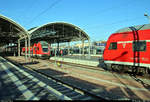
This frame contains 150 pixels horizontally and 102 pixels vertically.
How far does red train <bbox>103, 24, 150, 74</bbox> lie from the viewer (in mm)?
10578

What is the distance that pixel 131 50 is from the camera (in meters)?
11.3

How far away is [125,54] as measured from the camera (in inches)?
465

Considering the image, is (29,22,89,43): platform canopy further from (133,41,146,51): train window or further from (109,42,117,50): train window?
(133,41,146,51): train window

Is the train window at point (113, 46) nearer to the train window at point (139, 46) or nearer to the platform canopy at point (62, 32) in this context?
the train window at point (139, 46)

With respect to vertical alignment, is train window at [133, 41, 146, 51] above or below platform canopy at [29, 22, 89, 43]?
below

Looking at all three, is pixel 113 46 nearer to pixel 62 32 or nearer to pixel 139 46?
pixel 139 46

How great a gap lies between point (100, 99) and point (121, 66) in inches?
276

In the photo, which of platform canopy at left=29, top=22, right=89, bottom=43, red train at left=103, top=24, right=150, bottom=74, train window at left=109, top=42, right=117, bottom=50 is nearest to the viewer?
red train at left=103, top=24, right=150, bottom=74

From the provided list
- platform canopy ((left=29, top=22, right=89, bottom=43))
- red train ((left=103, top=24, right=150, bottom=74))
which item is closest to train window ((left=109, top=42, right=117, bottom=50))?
red train ((left=103, top=24, right=150, bottom=74))

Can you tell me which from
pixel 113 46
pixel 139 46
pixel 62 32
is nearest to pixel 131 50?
pixel 139 46

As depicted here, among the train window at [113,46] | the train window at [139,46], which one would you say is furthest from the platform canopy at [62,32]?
the train window at [139,46]

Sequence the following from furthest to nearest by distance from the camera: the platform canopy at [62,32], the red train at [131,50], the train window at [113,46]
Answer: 1. the platform canopy at [62,32]
2. the train window at [113,46]
3. the red train at [131,50]

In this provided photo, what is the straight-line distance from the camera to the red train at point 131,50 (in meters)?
10.6

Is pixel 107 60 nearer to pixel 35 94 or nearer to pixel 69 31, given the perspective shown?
pixel 35 94
